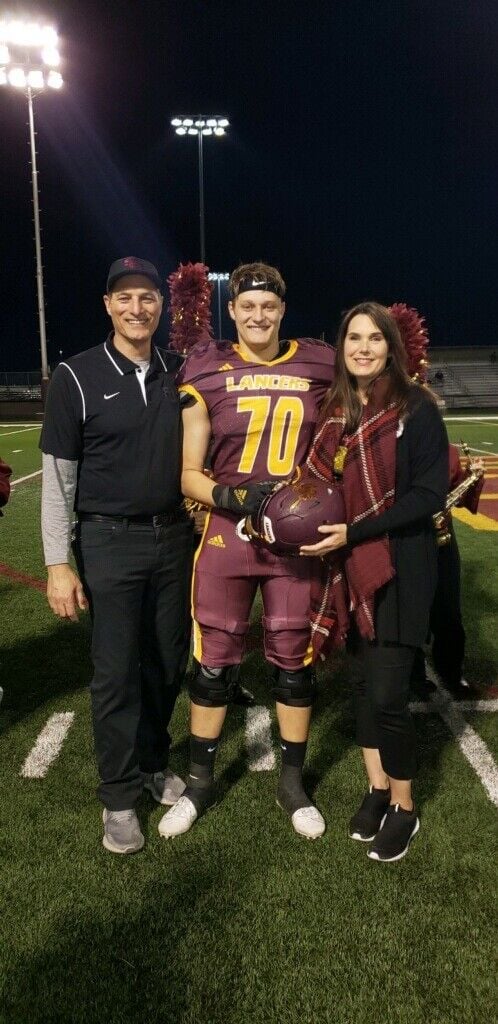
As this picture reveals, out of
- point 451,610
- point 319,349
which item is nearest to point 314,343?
point 319,349

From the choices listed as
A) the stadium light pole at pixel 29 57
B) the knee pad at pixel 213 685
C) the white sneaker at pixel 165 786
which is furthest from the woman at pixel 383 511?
the stadium light pole at pixel 29 57

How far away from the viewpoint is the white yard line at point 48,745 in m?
3.10

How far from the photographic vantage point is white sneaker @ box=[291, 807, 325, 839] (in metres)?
2.59

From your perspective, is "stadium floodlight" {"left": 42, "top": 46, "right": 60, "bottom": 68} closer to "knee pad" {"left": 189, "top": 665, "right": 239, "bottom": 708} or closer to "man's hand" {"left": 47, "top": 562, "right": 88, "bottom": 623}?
"man's hand" {"left": 47, "top": 562, "right": 88, "bottom": 623}

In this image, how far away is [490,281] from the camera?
79938 millimetres

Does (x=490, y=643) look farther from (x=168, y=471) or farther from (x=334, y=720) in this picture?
(x=168, y=471)

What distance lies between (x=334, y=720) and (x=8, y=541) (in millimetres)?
5194

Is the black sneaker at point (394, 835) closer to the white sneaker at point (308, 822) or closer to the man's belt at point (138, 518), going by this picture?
the white sneaker at point (308, 822)

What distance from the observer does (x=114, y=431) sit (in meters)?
2.49

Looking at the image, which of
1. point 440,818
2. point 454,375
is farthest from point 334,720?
point 454,375

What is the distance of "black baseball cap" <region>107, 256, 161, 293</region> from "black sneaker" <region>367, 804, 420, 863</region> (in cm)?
215

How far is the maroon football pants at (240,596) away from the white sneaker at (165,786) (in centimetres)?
62

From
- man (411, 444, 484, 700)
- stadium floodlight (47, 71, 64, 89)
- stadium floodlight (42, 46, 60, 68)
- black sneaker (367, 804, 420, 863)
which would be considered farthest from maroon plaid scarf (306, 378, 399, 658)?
stadium floodlight (47, 71, 64, 89)

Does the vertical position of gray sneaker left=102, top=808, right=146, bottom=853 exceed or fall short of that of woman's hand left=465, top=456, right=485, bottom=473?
it falls short
